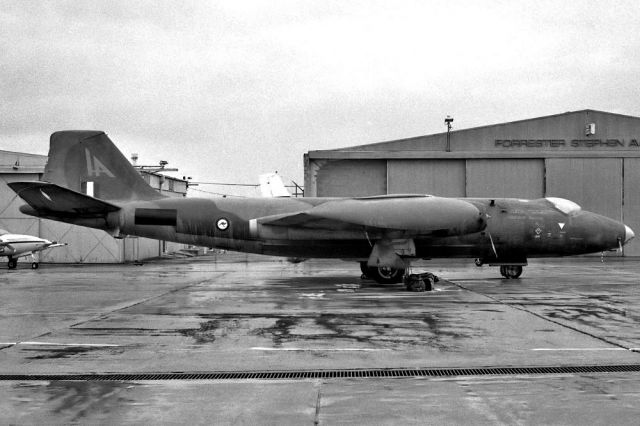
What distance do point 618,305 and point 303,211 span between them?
9.46 meters

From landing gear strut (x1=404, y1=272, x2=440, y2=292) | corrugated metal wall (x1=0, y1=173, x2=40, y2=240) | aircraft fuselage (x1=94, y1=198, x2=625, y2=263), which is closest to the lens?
landing gear strut (x1=404, y1=272, x2=440, y2=292)

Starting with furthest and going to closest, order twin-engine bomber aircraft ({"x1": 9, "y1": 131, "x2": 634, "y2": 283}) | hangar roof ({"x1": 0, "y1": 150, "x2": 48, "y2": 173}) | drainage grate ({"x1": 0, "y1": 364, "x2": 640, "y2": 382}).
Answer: hangar roof ({"x1": 0, "y1": 150, "x2": 48, "y2": 173}) → twin-engine bomber aircraft ({"x1": 9, "y1": 131, "x2": 634, "y2": 283}) → drainage grate ({"x1": 0, "y1": 364, "x2": 640, "y2": 382})

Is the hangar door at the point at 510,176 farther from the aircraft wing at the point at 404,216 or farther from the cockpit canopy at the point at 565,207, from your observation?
the aircraft wing at the point at 404,216

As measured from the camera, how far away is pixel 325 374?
279 inches

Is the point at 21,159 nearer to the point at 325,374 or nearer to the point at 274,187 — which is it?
the point at 274,187

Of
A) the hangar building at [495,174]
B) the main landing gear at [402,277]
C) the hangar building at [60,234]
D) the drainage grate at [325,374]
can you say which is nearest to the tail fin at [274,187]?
the hangar building at [495,174]

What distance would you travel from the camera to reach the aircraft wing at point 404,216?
1672 centimetres

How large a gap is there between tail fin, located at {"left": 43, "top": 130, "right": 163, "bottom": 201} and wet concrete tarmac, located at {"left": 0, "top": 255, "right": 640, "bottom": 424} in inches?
149

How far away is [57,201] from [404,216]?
10433 millimetres

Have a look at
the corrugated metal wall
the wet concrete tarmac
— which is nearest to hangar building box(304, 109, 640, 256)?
the wet concrete tarmac

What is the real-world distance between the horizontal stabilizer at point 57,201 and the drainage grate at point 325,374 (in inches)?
395

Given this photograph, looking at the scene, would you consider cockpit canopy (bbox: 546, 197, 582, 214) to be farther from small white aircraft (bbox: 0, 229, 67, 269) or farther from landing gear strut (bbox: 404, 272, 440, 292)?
small white aircraft (bbox: 0, 229, 67, 269)

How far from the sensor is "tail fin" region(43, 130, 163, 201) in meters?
18.6

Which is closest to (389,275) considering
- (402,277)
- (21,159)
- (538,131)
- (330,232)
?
(402,277)
